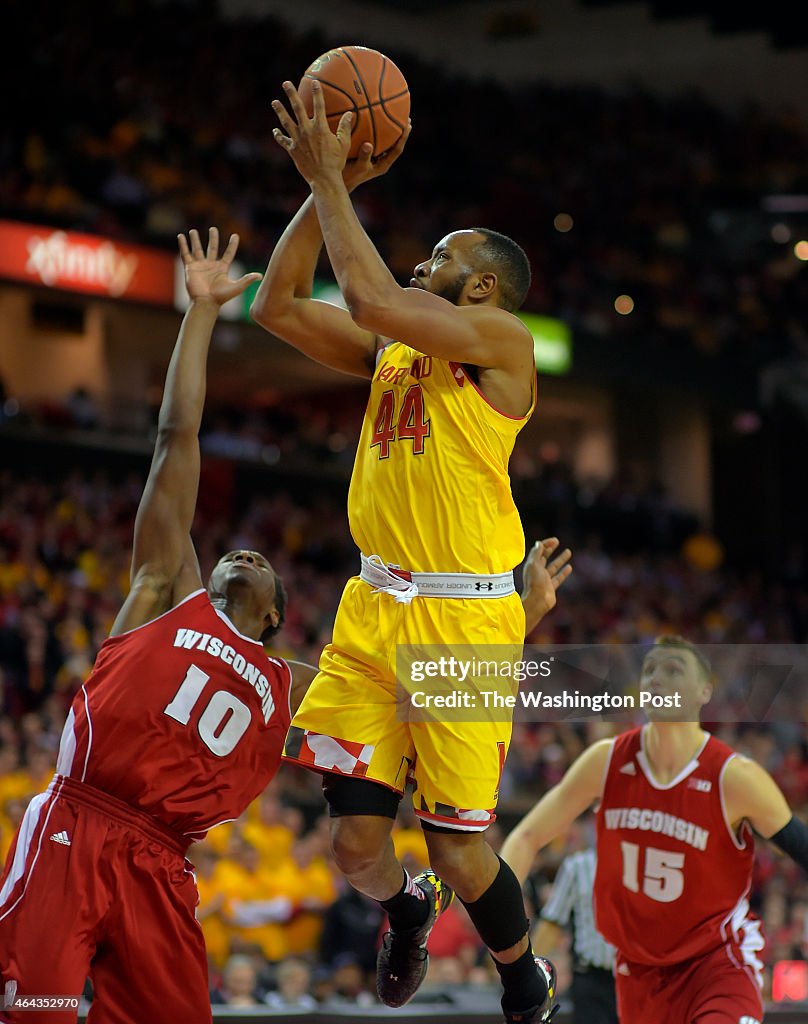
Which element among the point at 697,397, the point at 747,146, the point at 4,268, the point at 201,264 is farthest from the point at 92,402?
the point at 747,146

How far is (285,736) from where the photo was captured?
4.22m

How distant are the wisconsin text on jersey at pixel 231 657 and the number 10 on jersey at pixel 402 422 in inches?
28.2

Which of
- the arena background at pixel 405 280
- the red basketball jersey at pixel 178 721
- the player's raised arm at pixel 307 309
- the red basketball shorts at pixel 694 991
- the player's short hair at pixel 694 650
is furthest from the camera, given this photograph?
the arena background at pixel 405 280

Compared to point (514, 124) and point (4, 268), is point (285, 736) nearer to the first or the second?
point (4, 268)

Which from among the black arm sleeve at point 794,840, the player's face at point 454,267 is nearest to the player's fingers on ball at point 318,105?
the player's face at point 454,267

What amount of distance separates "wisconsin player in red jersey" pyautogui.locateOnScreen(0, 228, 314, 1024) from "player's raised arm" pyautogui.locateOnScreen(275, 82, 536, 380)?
532 millimetres

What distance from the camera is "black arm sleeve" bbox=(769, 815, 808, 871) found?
478 cm

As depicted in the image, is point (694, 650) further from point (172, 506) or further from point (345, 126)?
point (345, 126)

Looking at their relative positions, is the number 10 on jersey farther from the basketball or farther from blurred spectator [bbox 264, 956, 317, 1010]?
blurred spectator [bbox 264, 956, 317, 1010]

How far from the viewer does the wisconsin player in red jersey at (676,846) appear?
4.83 m

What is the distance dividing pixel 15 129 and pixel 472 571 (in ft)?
45.0

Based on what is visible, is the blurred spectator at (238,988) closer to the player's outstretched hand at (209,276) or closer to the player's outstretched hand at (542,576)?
the player's outstretched hand at (542,576)

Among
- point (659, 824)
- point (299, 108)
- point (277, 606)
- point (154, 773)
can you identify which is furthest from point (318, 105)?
point (659, 824)

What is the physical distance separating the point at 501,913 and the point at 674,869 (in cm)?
107
